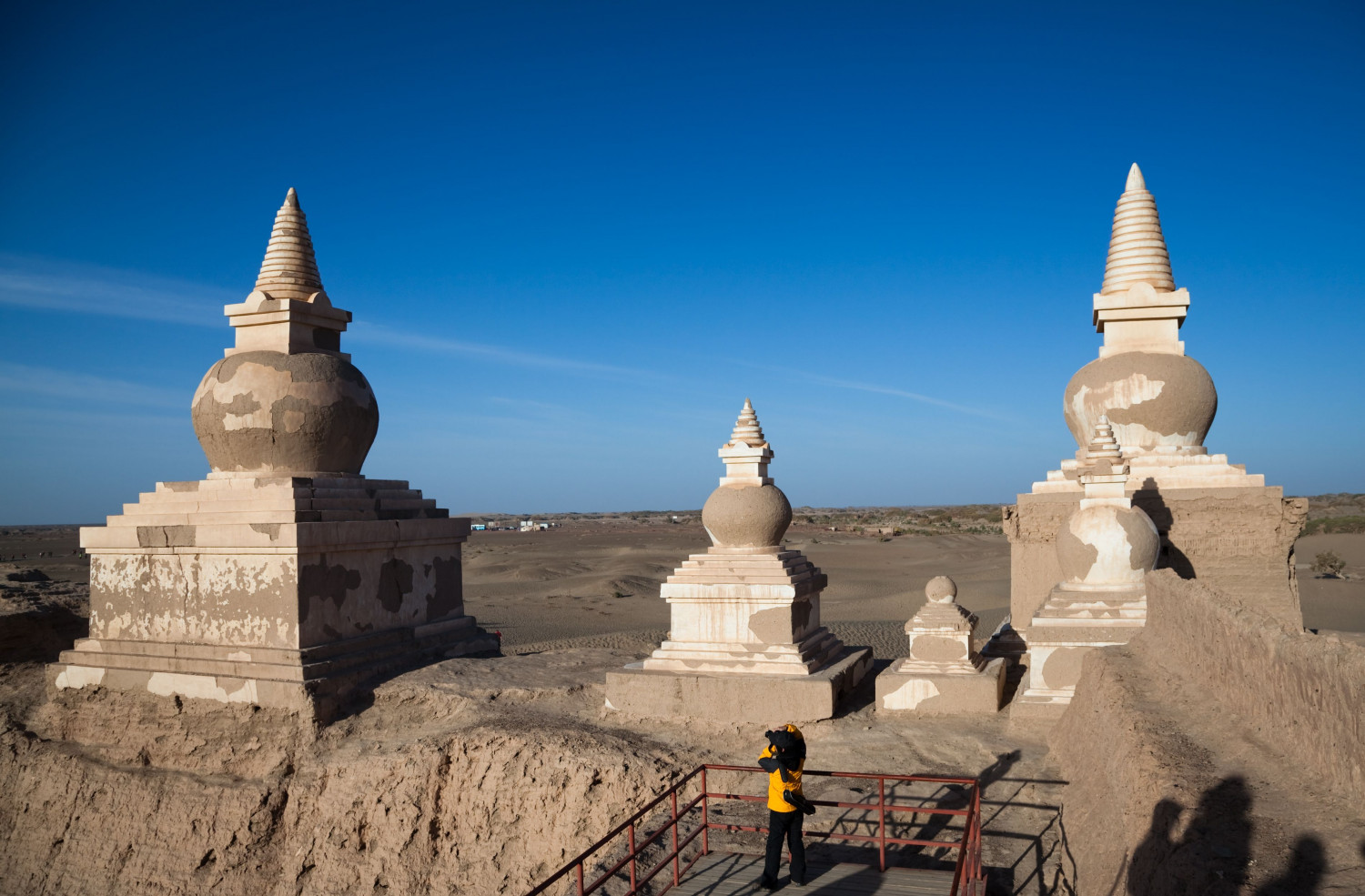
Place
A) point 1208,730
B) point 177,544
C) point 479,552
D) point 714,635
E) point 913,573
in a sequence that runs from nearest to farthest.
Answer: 1. point 1208,730
2. point 714,635
3. point 177,544
4. point 913,573
5. point 479,552

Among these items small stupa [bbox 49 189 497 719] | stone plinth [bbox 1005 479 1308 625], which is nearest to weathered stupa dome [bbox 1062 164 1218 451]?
stone plinth [bbox 1005 479 1308 625]

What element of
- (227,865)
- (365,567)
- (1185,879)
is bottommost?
(227,865)

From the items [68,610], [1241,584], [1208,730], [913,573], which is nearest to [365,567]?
[68,610]

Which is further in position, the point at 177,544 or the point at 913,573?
the point at 913,573

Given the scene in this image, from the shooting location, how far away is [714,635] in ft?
31.2

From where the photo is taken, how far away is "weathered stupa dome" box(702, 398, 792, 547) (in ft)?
31.8

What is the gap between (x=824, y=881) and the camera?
5918 mm

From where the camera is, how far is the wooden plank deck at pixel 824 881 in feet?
18.8

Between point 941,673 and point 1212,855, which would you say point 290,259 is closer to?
point 941,673

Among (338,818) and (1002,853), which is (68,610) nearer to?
(338,818)

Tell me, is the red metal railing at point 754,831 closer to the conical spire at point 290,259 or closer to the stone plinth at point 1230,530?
the stone plinth at point 1230,530

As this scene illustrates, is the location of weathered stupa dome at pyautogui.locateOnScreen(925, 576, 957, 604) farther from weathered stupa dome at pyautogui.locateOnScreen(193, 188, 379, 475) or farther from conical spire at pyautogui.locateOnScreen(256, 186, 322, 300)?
conical spire at pyautogui.locateOnScreen(256, 186, 322, 300)

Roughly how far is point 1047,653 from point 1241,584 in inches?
150

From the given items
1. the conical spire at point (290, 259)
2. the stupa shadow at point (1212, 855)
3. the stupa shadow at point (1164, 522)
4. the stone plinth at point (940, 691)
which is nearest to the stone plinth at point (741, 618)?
the stone plinth at point (940, 691)
